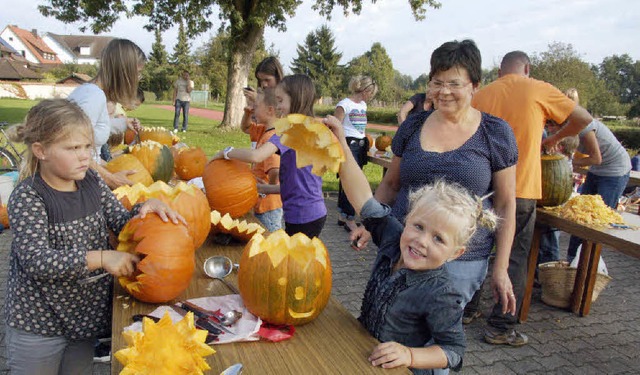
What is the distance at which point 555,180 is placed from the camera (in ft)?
12.0

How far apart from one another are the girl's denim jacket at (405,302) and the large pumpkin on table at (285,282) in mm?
211

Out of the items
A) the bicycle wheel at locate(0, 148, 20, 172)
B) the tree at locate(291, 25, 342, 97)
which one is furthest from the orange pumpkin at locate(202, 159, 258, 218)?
the tree at locate(291, 25, 342, 97)

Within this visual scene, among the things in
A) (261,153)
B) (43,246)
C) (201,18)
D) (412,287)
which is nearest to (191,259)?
(43,246)

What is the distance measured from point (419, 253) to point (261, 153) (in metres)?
→ 1.52

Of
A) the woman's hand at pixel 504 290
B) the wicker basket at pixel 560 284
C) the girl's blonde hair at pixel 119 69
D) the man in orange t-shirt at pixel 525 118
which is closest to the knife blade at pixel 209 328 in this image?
the woman's hand at pixel 504 290

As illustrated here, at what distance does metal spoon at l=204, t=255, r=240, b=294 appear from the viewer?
2.05 m

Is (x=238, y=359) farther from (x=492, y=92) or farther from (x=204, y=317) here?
(x=492, y=92)

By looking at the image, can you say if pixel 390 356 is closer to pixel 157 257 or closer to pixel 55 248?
pixel 157 257

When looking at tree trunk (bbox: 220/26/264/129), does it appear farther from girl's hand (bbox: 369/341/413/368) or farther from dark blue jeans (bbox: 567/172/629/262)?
girl's hand (bbox: 369/341/413/368)

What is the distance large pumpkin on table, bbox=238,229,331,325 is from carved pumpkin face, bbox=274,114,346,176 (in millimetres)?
327

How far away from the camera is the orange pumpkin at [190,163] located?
4.16 meters

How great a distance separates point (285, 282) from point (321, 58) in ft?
216

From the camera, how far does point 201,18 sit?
55.0ft

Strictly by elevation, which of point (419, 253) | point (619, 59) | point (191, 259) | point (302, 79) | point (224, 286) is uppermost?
point (619, 59)
